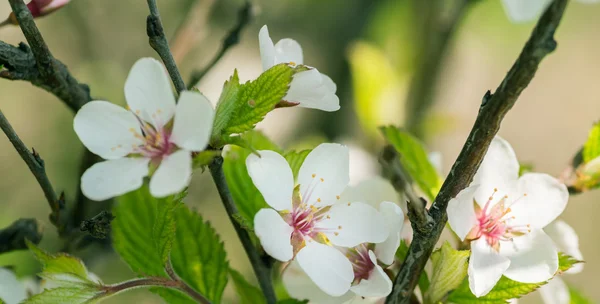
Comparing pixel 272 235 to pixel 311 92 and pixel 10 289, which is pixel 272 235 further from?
pixel 10 289

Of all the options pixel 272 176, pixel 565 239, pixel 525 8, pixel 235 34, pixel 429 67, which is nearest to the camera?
pixel 525 8

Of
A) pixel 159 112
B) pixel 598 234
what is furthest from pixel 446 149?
pixel 159 112

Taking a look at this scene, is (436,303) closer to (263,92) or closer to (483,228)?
(483,228)

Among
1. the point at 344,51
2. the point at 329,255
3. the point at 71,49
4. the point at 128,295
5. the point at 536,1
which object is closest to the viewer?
the point at 536,1

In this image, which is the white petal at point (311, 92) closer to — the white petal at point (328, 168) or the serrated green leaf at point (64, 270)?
the white petal at point (328, 168)

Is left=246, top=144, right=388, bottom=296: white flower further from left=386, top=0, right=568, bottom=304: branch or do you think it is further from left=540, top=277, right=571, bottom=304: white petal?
left=540, top=277, right=571, bottom=304: white petal

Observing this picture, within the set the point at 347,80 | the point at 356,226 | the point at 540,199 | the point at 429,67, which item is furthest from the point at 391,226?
the point at 347,80

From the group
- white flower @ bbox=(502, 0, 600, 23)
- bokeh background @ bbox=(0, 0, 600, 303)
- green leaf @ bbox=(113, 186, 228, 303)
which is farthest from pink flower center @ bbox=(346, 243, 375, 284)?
bokeh background @ bbox=(0, 0, 600, 303)
